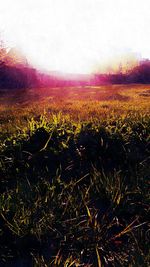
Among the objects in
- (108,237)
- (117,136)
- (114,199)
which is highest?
(117,136)

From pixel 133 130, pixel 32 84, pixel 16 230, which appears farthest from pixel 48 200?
pixel 32 84

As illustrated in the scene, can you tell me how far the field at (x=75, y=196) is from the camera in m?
3.71

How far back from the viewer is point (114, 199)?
443 cm

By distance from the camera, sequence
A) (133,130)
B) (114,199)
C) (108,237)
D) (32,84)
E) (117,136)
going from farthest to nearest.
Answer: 1. (32,84)
2. (133,130)
3. (117,136)
4. (114,199)
5. (108,237)

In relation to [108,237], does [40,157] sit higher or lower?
higher

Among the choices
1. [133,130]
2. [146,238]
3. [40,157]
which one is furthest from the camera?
[133,130]

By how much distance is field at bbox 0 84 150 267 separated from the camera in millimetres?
3713

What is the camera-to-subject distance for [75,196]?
4.57 m

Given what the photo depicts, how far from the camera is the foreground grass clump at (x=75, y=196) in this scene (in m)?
3.73

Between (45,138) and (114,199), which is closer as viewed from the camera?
(114,199)

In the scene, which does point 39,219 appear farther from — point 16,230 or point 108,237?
point 108,237

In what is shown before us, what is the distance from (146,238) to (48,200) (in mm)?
1417

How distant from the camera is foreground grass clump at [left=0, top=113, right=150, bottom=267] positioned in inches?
147

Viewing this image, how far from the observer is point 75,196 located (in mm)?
4566
